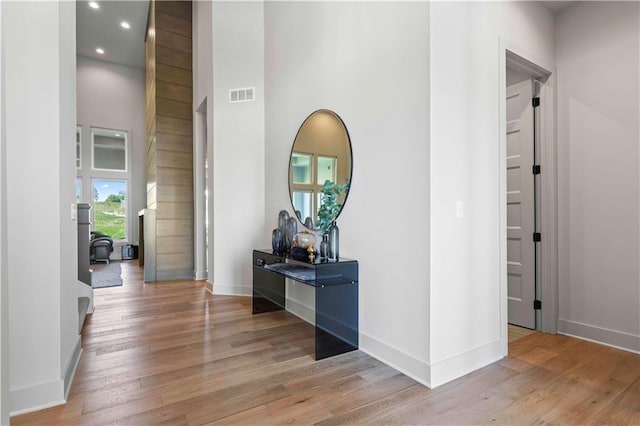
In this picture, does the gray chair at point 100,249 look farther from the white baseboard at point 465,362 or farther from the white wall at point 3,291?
the white baseboard at point 465,362

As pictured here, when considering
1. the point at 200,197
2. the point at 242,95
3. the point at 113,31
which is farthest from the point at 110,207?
the point at 242,95

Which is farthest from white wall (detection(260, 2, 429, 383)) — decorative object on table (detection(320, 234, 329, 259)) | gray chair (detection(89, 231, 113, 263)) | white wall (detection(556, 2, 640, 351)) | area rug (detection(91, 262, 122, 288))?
gray chair (detection(89, 231, 113, 263))

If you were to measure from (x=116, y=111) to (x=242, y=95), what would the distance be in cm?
614

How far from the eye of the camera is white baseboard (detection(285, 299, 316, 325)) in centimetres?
335

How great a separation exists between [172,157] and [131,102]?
4680 mm

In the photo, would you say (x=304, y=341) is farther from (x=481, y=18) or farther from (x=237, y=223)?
(x=481, y=18)

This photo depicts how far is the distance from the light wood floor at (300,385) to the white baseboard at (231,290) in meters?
1.31

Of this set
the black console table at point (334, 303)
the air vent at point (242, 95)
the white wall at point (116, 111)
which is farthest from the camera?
the white wall at point (116, 111)

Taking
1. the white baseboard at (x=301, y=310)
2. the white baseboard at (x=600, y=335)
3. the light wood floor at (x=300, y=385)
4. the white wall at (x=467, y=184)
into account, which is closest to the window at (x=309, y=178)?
the white baseboard at (x=301, y=310)

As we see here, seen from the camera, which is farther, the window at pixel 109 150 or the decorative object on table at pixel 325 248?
the window at pixel 109 150

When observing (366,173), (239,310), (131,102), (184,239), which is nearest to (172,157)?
(184,239)

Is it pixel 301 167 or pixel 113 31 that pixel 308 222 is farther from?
pixel 113 31

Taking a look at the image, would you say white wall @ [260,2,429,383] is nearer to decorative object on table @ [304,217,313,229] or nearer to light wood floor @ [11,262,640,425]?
light wood floor @ [11,262,640,425]

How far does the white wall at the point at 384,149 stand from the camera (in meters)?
2.19
